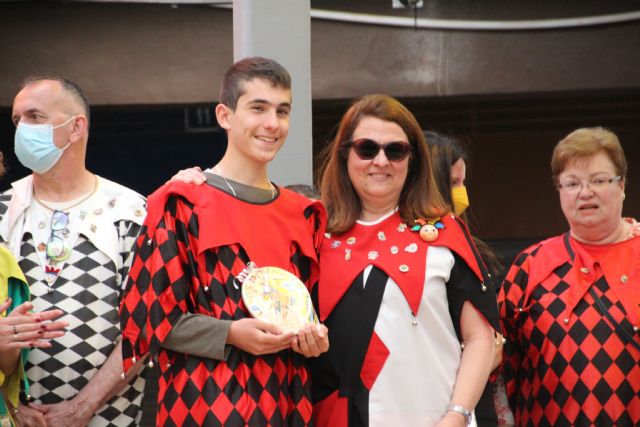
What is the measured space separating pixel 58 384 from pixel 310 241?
118 centimetres

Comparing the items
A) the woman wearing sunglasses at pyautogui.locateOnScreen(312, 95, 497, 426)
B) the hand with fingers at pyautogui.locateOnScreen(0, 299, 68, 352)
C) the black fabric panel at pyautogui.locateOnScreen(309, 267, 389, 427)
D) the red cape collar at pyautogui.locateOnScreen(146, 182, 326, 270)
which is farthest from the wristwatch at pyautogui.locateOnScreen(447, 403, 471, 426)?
the hand with fingers at pyautogui.locateOnScreen(0, 299, 68, 352)

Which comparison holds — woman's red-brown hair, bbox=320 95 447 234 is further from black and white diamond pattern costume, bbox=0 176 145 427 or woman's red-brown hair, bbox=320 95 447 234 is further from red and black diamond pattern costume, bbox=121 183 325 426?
black and white diamond pattern costume, bbox=0 176 145 427

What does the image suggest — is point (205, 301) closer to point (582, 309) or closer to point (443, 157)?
point (443, 157)

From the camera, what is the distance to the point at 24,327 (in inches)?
145

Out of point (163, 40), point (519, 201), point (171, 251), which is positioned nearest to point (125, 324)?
point (171, 251)

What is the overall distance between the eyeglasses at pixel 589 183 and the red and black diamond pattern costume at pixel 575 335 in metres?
0.26

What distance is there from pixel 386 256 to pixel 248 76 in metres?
0.78

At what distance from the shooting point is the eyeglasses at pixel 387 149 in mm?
3729

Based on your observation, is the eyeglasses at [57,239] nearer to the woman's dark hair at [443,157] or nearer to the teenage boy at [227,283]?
the teenage boy at [227,283]

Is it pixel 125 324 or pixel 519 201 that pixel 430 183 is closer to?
pixel 125 324

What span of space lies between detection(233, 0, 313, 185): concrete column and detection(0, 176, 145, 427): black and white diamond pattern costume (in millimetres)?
902

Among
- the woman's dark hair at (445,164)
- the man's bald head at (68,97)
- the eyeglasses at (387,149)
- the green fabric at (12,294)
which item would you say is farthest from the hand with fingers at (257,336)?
the man's bald head at (68,97)

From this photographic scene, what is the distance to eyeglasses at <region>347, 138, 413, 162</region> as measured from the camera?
12.2 ft

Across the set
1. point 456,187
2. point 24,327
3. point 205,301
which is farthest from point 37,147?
point 456,187
